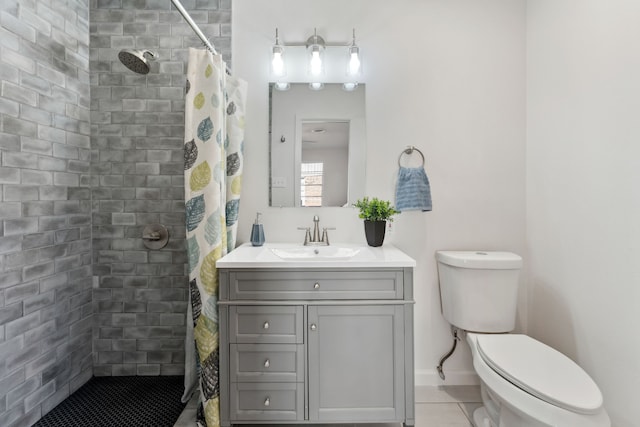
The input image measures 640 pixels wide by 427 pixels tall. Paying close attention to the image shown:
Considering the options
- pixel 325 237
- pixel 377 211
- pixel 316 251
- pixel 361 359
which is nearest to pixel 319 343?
pixel 361 359

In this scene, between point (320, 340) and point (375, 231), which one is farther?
point (375, 231)

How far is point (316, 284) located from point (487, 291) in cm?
96

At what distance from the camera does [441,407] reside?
1823 millimetres

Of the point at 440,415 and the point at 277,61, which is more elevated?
the point at 277,61

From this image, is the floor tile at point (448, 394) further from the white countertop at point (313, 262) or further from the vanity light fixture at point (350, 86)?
the vanity light fixture at point (350, 86)

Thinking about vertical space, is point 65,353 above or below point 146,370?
above

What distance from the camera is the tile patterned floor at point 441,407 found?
66.2 inches

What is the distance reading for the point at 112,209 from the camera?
6.41 ft

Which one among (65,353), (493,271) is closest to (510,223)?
(493,271)

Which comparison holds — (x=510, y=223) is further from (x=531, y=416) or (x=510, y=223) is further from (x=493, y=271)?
(x=531, y=416)

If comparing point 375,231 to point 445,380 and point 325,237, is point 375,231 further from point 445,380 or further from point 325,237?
point 445,380

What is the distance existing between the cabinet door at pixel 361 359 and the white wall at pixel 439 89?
70 centimetres

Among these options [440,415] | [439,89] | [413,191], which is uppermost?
[439,89]

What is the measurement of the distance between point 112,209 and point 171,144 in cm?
53
